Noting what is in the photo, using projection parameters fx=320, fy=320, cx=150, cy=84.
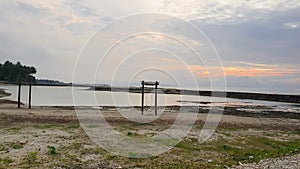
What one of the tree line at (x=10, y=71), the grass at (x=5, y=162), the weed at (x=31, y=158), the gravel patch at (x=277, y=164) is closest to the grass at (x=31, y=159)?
the weed at (x=31, y=158)

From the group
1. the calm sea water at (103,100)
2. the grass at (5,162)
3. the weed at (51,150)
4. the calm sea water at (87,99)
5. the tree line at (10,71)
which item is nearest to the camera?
the grass at (5,162)

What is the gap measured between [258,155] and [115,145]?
6.42 meters

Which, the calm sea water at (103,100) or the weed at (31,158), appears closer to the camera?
the weed at (31,158)

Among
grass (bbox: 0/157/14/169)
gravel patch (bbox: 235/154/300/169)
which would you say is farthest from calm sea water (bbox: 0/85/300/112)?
grass (bbox: 0/157/14/169)

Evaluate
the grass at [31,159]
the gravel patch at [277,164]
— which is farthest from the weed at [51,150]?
the gravel patch at [277,164]

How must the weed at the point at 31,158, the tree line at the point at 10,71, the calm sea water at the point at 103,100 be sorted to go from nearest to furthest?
the weed at the point at 31,158 → the calm sea water at the point at 103,100 → the tree line at the point at 10,71

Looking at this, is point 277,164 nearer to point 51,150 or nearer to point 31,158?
point 51,150

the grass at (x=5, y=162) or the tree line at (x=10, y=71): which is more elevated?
the tree line at (x=10, y=71)

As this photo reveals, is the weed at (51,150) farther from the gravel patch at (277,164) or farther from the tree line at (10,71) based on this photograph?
the tree line at (10,71)

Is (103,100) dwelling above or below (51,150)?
above

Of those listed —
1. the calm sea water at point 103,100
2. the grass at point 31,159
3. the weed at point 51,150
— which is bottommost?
the grass at point 31,159

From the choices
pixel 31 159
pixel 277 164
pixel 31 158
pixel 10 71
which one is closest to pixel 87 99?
pixel 31 158

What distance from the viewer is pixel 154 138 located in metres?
16.4

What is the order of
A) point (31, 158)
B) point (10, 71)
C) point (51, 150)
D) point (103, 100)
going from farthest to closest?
point (10, 71) → point (103, 100) → point (51, 150) → point (31, 158)
